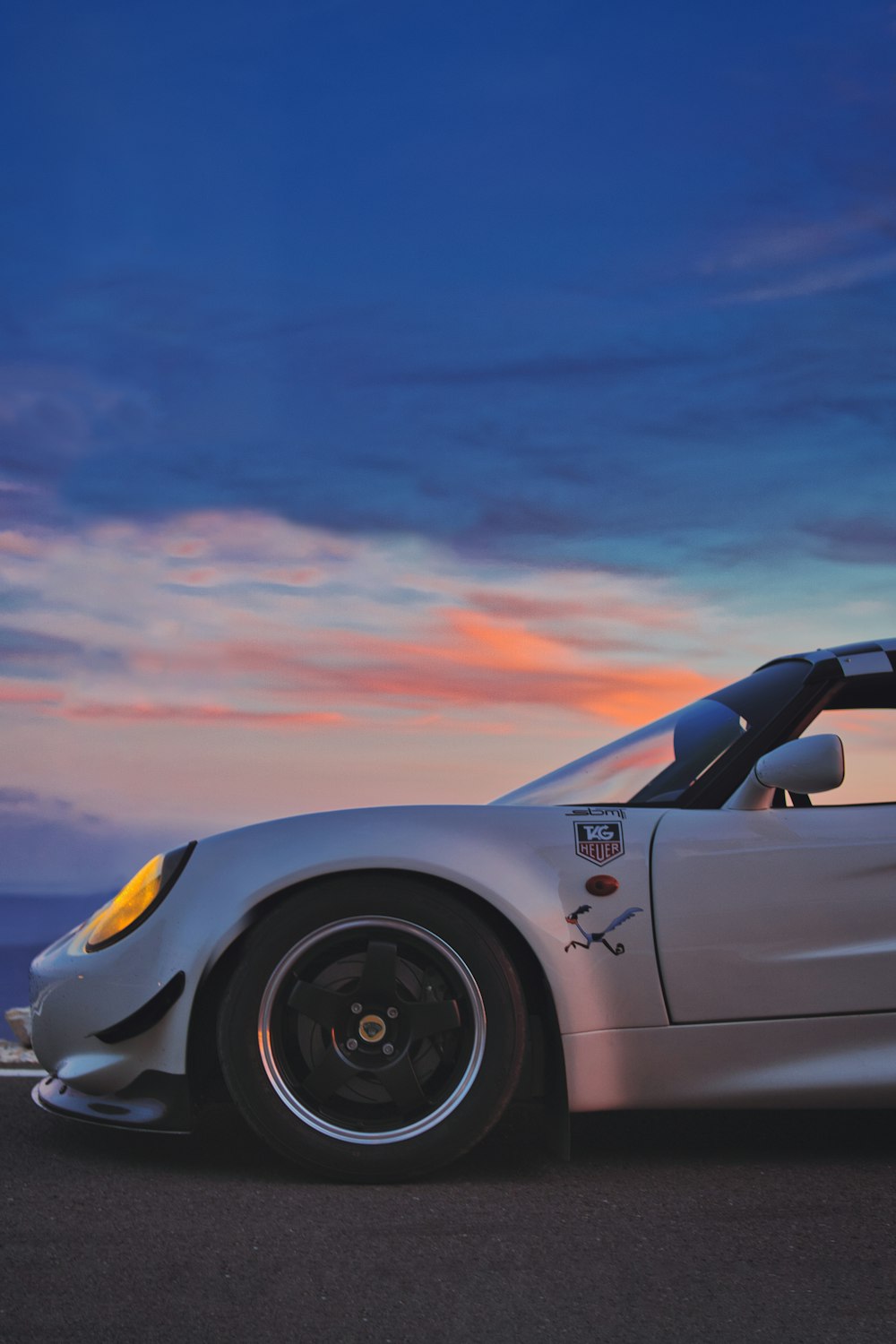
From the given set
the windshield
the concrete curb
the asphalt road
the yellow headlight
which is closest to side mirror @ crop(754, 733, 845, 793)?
the windshield

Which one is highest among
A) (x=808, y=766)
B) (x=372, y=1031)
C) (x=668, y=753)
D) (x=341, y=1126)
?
(x=668, y=753)

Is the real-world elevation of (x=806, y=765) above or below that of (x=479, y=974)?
above

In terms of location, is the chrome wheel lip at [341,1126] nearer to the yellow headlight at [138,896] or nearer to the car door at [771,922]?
the yellow headlight at [138,896]

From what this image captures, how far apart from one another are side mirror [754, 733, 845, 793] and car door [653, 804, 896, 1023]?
0.61ft

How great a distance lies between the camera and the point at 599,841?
11.8ft

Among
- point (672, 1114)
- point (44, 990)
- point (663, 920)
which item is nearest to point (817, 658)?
point (663, 920)

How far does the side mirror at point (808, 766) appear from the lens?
343 centimetres

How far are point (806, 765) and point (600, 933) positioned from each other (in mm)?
693

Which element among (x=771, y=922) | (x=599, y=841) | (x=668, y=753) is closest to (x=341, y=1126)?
(x=599, y=841)

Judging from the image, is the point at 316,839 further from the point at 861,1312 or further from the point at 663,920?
the point at 861,1312

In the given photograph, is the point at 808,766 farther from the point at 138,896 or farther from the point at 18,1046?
the point at 18,1046

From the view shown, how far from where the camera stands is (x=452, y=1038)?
11.3 feet

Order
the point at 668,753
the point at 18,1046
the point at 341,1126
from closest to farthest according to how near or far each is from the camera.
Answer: the point at 341,1126 → the point at 668,753 → the point at 18,1046

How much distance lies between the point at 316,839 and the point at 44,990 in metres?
0.91
